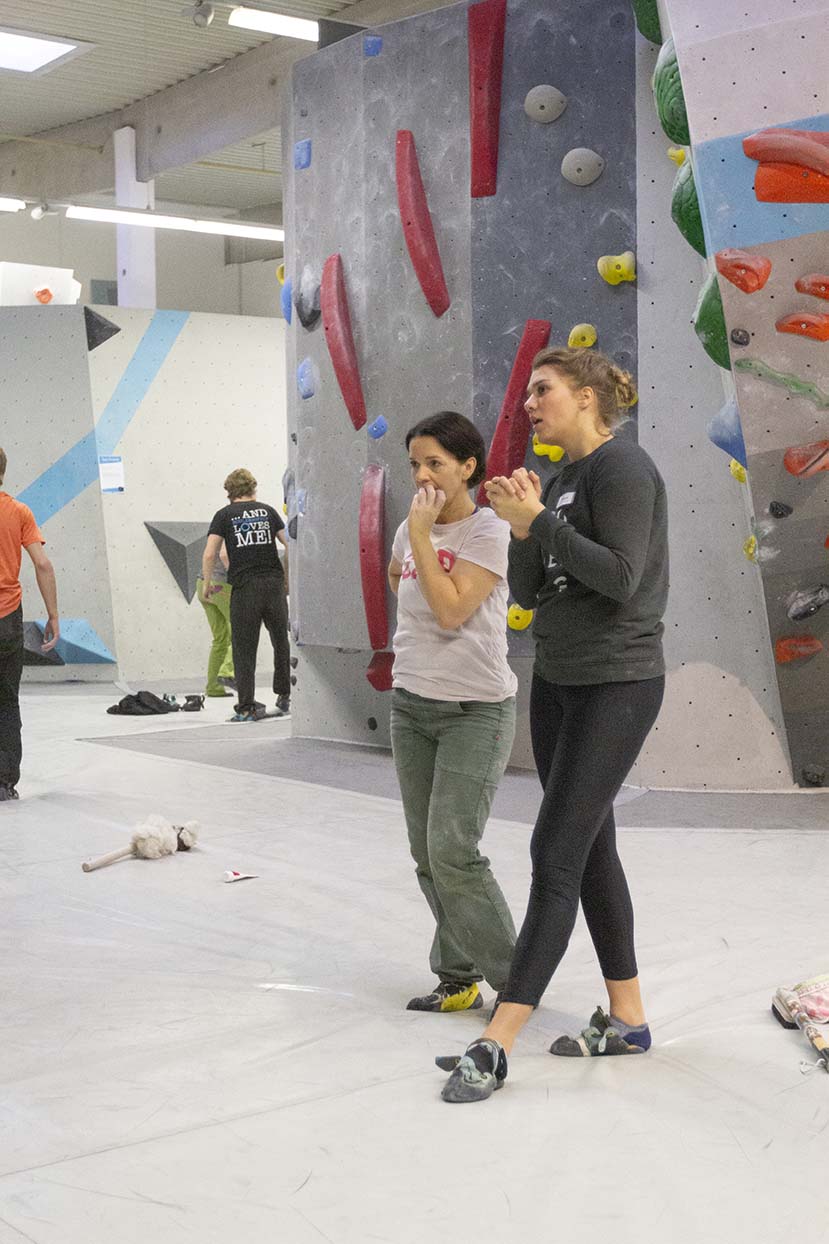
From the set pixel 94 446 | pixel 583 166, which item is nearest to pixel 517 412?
pixel 583 166

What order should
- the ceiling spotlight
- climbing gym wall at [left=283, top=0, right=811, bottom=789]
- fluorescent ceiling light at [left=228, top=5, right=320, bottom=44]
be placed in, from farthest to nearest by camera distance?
the ceiling spotlight
fluorescent ceiling light at [left=228, top=5, right=320, bottom=44]
climbing gym wall at [left=283, top=0, right=811, bottom=789]

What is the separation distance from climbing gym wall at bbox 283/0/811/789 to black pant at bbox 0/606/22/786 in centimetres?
187

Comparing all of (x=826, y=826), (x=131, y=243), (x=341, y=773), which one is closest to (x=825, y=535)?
(x=826, y=826)

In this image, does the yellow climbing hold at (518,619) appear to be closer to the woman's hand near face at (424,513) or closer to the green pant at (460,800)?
the green pant at (460,800)

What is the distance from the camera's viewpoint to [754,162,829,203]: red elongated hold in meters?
4.98

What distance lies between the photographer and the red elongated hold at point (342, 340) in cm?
739

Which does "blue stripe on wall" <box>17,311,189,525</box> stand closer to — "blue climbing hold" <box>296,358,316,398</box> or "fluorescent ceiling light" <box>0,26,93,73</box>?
"fluorescent ceiling light" <box>0,26,93,73</box>

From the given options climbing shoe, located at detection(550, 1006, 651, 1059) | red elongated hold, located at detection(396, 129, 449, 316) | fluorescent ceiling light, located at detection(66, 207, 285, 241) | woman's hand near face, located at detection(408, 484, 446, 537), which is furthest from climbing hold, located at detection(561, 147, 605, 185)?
fluorescent ceiling light, located at detection(66, 207, 285, 241)

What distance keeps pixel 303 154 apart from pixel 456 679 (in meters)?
5.31

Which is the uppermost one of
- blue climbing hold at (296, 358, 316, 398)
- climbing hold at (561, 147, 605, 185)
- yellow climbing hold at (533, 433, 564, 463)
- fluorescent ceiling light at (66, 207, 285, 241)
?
fluorescent ceiling light at (66, 207, 285, 241)

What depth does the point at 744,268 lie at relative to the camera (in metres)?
5.15

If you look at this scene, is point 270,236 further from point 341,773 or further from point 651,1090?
point 651,1090

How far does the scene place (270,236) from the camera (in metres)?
13.8

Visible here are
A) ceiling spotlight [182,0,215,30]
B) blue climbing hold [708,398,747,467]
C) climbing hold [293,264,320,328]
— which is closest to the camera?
blue climbing hold [708,398,747,467]
